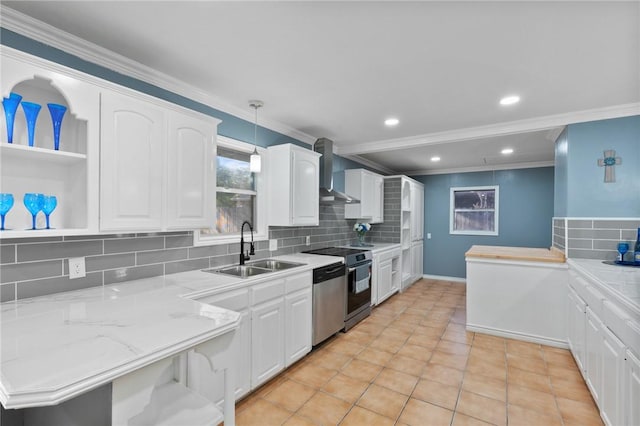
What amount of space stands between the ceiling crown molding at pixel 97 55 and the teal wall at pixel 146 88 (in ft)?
0.08

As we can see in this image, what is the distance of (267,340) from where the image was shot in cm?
242

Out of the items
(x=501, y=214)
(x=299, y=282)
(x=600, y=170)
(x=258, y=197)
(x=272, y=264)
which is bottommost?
(x=299, y=282)

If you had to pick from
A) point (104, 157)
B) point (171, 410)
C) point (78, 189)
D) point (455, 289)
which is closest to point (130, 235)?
point (78, 189)

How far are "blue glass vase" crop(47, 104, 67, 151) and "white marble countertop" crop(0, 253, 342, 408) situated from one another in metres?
0.87

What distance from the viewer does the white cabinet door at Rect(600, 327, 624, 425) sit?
1.65m

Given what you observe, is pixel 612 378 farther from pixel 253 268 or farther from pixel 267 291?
pixel 253 268

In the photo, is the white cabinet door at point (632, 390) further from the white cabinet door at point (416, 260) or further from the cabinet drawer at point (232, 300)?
the white cabinet door at point (416, 260)

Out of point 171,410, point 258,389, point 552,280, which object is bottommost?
point 258,389

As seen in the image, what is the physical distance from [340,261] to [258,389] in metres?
1.51

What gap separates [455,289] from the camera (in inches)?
221

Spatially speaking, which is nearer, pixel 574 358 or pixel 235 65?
pixel 235 65

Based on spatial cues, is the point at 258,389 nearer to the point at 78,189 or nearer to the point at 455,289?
the point at 78,189

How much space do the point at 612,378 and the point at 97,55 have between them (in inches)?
148

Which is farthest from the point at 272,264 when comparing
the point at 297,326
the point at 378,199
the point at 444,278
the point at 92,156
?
the point at 444,278
